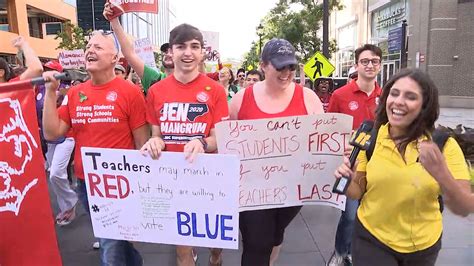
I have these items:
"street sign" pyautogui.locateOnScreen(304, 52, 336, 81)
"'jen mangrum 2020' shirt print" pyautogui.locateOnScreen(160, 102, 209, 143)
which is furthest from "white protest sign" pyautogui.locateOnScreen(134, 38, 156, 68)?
"street sign" pyautogui.locateOnScreen(304, 52, 336, 81)

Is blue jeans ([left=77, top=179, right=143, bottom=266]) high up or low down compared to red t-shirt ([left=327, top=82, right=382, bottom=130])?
down

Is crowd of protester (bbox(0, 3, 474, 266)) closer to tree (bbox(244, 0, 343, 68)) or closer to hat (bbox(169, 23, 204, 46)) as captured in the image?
hat (bbox(169, 23, 204, 46))

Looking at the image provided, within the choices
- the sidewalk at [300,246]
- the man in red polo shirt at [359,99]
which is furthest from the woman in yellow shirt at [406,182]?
the sidewalk at [300,246]

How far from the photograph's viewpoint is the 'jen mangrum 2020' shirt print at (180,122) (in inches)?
121

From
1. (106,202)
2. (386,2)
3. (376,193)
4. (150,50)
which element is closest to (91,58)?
(106,202)

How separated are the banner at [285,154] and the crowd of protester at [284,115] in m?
0.13

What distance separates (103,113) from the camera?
309 centimetres

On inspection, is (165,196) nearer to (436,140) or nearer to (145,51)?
(436,140)

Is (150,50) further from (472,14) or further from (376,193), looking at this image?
(472,14)

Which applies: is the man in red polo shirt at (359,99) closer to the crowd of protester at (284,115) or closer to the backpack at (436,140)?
the crowd of protester at (284,115)

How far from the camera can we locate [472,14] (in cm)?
2417

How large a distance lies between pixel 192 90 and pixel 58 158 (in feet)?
8.87

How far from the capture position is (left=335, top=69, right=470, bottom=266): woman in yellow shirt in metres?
2.23

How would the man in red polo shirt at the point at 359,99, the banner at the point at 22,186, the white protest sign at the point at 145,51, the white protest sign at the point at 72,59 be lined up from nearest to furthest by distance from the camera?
1. the banner at the point at 22,186
2. the man in red polo shirt at the point at 359,99
3. the white protest sign at the point at 145,51
4. the white protest sign at the point at 72,59
